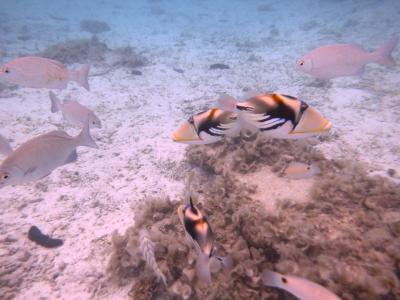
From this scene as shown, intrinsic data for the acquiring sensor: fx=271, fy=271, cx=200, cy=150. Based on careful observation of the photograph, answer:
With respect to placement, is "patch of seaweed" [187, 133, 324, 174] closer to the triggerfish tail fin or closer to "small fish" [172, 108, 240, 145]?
"small fish" [172, 108, 240, 145]

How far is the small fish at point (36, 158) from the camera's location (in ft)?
10.1

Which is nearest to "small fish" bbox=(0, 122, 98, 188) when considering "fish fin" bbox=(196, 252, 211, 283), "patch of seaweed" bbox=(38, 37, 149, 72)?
"fish fin" bbox=(196, 252, 211, 283)

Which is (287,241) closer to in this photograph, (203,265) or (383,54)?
(203,265)

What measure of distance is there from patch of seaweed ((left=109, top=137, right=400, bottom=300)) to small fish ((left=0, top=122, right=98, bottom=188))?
1251 mm

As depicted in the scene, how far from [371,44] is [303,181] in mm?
14144

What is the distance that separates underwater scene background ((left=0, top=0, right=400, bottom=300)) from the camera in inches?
102

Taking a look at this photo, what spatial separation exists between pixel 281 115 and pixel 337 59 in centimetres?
424

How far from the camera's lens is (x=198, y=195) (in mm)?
4230

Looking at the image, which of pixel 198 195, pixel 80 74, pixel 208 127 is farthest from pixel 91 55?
pixel 208 127

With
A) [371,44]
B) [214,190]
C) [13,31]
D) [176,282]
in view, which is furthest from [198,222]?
[13,31]

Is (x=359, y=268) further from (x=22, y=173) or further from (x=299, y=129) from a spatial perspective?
(x=22, y=173)

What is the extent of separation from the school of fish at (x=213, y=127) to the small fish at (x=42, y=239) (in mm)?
1129

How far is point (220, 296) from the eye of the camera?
8.20 feet

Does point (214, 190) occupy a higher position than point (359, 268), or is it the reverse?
point (359, 268)
